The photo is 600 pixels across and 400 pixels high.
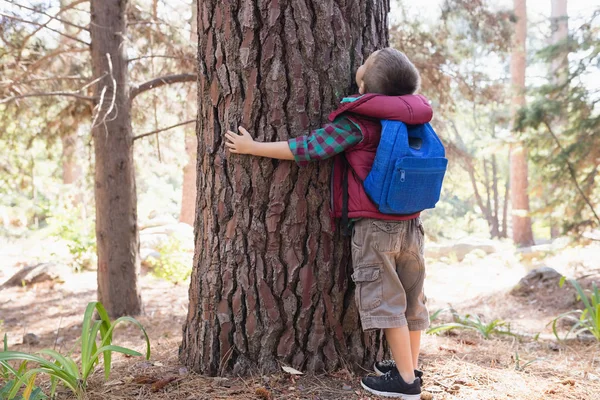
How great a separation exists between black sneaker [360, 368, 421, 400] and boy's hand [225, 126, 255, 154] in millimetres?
1249

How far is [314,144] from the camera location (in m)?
2.27

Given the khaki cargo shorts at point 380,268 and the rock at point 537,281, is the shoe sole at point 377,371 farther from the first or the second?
the rock at point 537,281

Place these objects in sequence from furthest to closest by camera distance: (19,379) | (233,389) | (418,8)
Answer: (418,8), (233,389), (19,379)

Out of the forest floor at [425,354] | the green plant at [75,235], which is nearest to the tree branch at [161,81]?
the forest floor at [425,354]

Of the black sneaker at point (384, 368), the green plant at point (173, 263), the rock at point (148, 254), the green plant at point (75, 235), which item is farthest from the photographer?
the rock at point (148, 254)

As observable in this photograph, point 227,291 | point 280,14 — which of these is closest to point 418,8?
point 280,14

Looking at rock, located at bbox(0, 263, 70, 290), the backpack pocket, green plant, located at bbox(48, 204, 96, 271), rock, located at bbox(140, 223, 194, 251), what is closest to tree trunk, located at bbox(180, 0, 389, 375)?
the backpack pocket

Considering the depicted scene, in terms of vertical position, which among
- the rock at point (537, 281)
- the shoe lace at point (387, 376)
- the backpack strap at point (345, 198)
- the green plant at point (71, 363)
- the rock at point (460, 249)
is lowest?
the rock at point (460, 249)

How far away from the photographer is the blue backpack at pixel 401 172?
2.21 m

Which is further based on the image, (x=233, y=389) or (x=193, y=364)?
(x=193, y=364)

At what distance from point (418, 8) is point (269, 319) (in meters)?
6.51

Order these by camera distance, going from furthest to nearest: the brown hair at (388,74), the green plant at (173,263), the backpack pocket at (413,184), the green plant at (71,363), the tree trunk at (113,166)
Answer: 1. the green plant at (173,263)
2. the tree trunk at (113,166)
3. the brown hair at (388,74)
4. the backpack pocket at (413,184)
5. the green plant at (71,363)

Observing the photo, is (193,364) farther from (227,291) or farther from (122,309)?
(122,309)

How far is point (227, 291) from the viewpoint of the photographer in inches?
96.7
